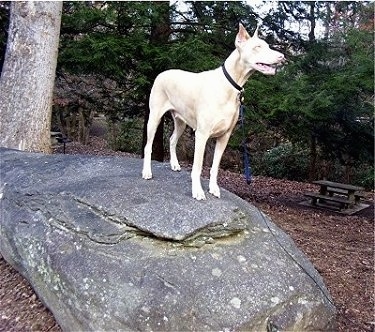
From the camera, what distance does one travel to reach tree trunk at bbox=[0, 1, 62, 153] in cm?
532

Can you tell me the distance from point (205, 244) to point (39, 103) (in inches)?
134

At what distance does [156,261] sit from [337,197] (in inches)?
220

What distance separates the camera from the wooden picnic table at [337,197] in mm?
7450

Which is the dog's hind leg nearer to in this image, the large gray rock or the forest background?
the large gray rock

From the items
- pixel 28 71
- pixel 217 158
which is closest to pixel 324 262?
pixel 217 158

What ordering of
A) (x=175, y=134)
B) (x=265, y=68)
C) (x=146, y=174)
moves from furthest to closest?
(x=175, y=134) → (x=146, y=174) → (x=265, y=68)

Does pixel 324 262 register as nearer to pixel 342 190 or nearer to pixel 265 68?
pixel 265 68

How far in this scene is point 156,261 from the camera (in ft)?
9.50

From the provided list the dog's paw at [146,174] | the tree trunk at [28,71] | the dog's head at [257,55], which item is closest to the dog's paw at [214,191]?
the dog's paw at [146,174]

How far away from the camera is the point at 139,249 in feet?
9.77

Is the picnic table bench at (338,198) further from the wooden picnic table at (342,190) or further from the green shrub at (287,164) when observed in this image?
the green shrub at (287,164)

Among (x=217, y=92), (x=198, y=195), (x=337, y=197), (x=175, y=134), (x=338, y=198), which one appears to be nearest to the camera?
(x=217, y=92)

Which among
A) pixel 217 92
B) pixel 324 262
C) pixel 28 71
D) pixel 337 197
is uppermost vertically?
pixel 28 71

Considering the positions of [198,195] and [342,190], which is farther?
[342,190]
